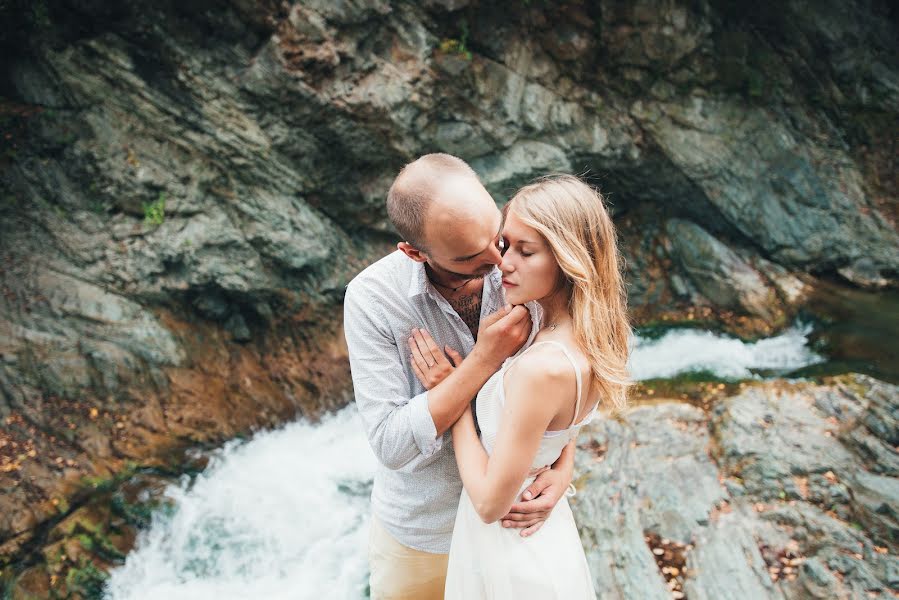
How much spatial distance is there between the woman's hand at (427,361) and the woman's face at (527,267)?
1.14 ft

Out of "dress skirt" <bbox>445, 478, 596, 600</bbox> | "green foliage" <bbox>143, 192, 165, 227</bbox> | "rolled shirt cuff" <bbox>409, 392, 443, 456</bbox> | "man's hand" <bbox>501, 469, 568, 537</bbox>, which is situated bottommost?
"dress skirt" <bbox>445, 478, 596, 600</bbox>

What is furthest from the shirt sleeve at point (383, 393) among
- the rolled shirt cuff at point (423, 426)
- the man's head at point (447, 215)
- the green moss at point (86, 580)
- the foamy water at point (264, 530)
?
the green moss at point (86, 580)

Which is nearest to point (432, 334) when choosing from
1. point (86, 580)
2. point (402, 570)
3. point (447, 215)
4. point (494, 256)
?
point (494, 256)

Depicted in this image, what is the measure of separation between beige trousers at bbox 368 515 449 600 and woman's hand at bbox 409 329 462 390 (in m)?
0.93

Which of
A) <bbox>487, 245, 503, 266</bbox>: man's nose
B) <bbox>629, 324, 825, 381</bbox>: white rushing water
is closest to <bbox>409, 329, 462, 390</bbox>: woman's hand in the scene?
<bbox>487, 245, 503, 266</bbox>: man's nose

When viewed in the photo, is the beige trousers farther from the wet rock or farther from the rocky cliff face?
the rocky cliff face

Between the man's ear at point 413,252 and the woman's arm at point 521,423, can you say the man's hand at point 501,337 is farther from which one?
the man's ear at point 413,252

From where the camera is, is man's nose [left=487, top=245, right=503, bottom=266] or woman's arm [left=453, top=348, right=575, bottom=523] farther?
man's nose [left=487, top=245, right=503, bottom=266]

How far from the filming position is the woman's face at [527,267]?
7.39 ft

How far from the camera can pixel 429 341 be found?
2.32 m

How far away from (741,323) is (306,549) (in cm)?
661

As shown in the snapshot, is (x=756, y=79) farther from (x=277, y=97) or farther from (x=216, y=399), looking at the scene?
(x=216, y=399)

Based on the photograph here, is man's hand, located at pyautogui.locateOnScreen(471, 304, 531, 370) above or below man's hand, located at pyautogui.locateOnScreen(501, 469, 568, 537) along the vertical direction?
above

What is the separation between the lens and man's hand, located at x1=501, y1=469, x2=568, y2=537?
2287mm
